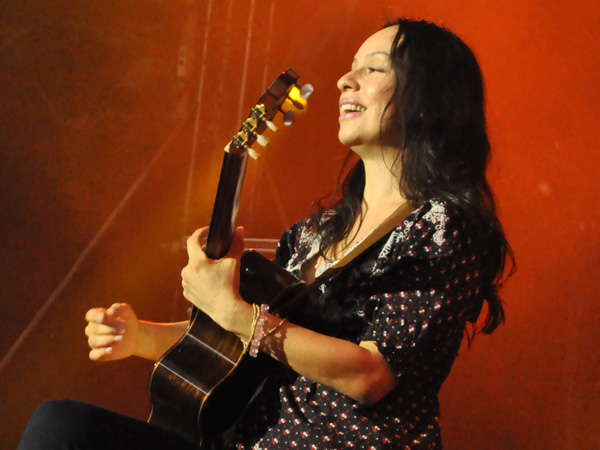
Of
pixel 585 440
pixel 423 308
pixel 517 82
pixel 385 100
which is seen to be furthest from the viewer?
pixel 517 82

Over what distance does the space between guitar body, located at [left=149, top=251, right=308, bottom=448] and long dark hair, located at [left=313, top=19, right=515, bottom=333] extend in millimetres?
252

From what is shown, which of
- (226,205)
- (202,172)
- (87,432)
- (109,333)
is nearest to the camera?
(87,432)

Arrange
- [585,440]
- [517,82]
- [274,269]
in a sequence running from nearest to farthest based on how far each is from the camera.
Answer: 1. [274,269]
2. [585,440]
3. [517,82]

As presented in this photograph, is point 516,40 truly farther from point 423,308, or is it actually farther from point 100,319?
point 100,319

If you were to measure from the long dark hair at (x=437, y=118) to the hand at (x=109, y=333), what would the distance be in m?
0.47

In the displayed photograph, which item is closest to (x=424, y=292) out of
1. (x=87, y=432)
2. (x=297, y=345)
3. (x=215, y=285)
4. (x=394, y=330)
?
(x=394, y=330)

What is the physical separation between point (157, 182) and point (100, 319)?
0.85m


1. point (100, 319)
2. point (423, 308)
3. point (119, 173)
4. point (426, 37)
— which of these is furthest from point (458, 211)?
point (119, 173)

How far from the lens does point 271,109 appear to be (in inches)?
45.2

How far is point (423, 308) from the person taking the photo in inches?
42.6

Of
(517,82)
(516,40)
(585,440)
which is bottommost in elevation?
(585,440)

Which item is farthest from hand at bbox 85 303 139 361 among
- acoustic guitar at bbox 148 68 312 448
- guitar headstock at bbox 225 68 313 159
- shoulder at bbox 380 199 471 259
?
shoulder at bbox 380 199 471 259

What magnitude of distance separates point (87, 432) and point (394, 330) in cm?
54

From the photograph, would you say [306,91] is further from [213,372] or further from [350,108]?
[213,372]
